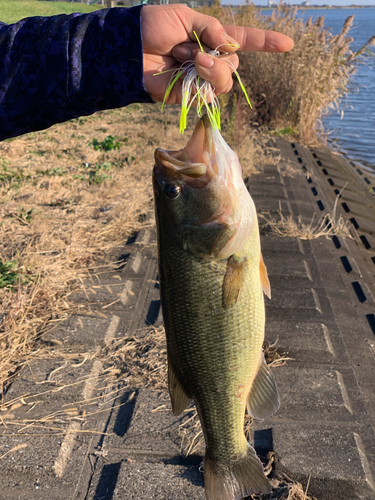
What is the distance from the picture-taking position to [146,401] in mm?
3176

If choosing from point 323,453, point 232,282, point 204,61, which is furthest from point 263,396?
point 204,61

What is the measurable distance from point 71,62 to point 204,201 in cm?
107

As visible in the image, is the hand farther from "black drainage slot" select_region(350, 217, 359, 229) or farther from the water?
the water

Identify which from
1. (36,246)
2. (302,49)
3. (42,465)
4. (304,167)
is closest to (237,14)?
(302,49)

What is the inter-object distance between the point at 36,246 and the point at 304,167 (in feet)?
19.3

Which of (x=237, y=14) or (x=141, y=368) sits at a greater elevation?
(x=237, y=14)

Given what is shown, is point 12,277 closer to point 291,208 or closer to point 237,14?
point 291,208

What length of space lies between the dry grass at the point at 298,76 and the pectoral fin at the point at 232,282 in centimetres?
840

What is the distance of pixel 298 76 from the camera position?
10617mm

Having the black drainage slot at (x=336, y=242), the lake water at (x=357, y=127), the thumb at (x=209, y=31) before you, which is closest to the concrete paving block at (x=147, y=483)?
the thumb at (x=209, y=31)

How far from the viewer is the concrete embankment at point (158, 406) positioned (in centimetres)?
266

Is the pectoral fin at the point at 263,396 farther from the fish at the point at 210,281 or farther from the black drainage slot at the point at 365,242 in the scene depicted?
the black drainage slot at the point at 365,242

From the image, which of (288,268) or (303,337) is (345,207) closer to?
(288,268)

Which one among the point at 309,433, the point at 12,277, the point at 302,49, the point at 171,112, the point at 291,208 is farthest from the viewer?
the point at 171,112
